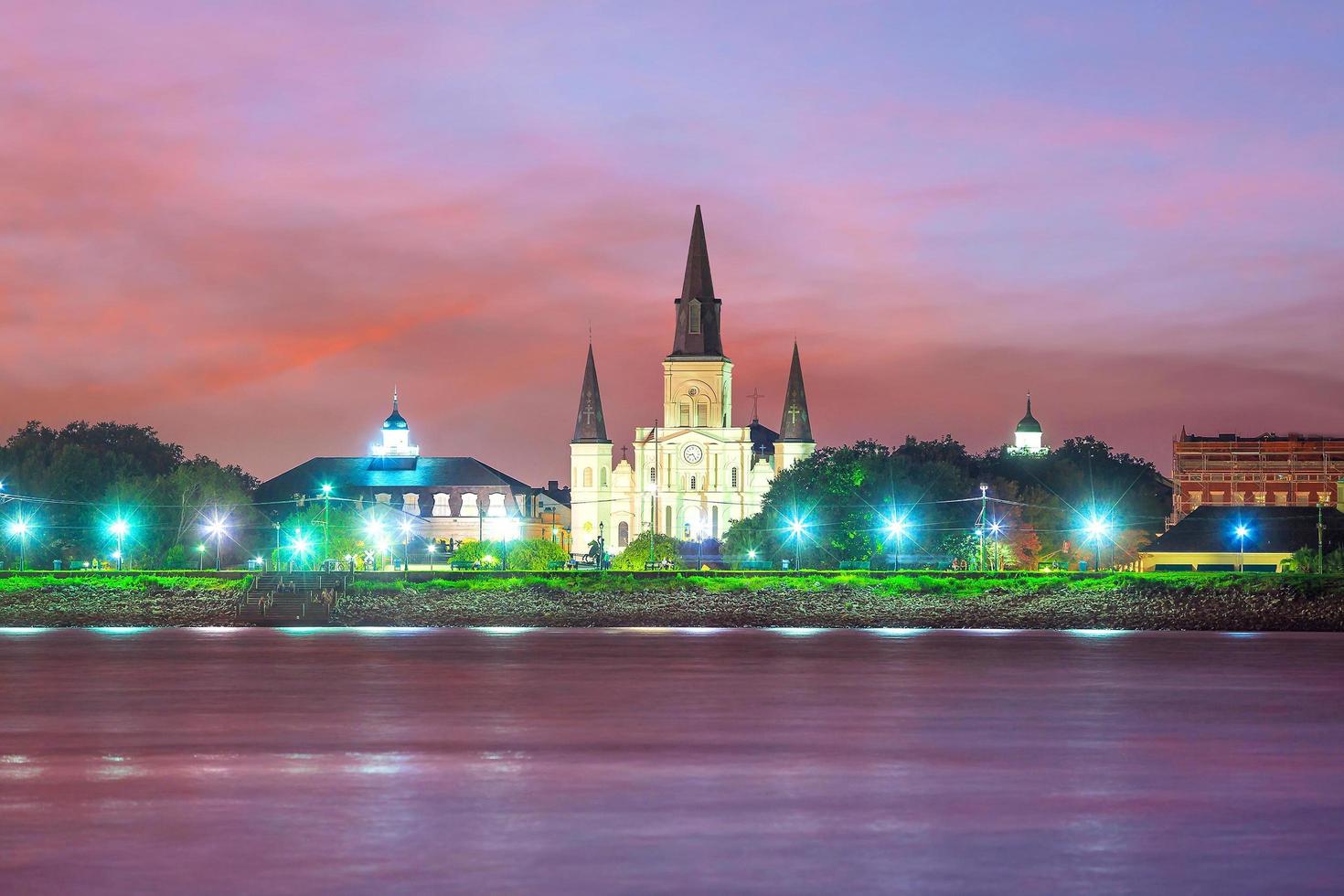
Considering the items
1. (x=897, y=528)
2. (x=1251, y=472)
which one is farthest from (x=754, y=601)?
(x=1251, y=472)

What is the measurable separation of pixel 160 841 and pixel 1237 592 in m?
64.0

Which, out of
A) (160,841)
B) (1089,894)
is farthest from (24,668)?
(1089,894)

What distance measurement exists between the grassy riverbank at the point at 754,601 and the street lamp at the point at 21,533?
2305 centimetres

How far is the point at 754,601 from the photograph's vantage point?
268 ft

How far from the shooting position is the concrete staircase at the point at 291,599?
8069cm

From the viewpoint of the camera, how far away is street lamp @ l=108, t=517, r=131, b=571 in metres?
110

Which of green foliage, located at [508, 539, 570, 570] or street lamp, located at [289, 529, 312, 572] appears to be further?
green foliage, located at [508, 539, 570, 570]

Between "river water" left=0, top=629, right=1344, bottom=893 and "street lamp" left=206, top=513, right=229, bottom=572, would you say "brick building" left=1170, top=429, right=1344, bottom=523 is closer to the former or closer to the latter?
"street lamp" left=206, top=513, right=229, bottom=572

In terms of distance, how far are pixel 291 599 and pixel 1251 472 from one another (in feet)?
355

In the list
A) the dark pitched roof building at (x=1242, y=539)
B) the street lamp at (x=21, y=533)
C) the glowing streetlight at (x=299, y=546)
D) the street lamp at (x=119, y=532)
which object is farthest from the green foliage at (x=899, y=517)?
the street lamp at (x=21, y=533)

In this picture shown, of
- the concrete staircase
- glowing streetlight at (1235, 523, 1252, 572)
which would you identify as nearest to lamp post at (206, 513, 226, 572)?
the concrete staircase

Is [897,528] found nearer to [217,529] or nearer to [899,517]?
[899,517]

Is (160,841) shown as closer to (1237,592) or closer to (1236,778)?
(1236,778)

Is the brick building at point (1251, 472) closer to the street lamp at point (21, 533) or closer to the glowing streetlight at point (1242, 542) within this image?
the glowing streetlight at point (1242, 542)
